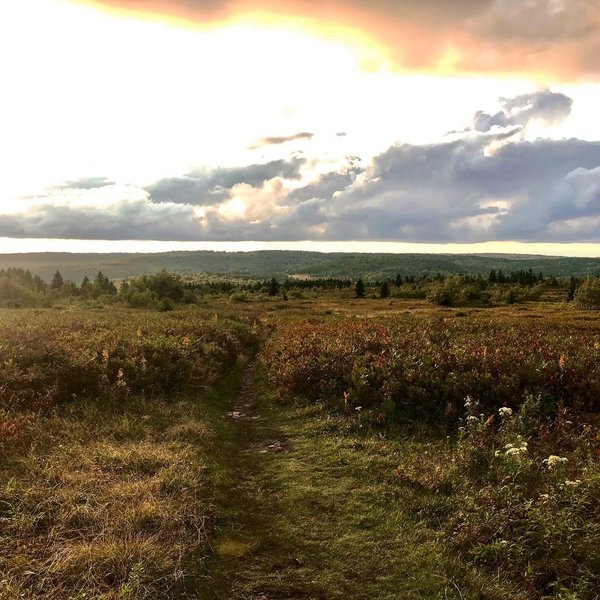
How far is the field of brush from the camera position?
6.20 meters

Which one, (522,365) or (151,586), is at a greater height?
(522,365)

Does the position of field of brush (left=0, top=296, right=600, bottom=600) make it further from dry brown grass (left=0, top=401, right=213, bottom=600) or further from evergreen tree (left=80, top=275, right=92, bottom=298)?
evergreen tree (left=80, top=275, right=92, bottom=298)

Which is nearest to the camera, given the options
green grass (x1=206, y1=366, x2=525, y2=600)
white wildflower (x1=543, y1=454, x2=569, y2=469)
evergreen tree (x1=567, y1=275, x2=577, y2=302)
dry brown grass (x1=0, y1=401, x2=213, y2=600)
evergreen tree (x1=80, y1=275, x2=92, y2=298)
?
dry brown grass (x1=0, y1=401, x2=213, y2=600)

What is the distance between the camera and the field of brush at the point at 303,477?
20.3 ft

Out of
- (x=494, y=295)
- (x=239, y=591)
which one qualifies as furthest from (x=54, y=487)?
(x=494, y=295)

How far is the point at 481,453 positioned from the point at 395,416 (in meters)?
3.75

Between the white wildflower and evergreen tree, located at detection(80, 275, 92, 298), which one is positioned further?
evergreen tree, located at detection(80, 275, 92, 298)

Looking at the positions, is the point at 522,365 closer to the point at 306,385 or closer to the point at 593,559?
the point at 306,385

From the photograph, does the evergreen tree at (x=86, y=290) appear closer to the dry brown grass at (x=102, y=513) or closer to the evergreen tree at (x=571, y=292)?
the dry brown grass at (x=102, y=513)

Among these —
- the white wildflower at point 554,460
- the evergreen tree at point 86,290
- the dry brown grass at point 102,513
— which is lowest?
the evergreen tree at point 86,290

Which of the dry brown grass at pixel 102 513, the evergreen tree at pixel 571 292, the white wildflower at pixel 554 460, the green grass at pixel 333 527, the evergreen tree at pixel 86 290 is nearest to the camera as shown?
the dry brown grass at pixel 102 513

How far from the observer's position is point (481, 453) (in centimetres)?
945

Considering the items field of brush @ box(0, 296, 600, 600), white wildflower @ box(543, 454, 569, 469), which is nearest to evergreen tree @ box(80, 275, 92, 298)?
field of brush @ box(0, 296, 600, 600)

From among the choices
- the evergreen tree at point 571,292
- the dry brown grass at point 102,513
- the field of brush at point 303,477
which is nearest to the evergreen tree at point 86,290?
the field of brush at point 303,477
